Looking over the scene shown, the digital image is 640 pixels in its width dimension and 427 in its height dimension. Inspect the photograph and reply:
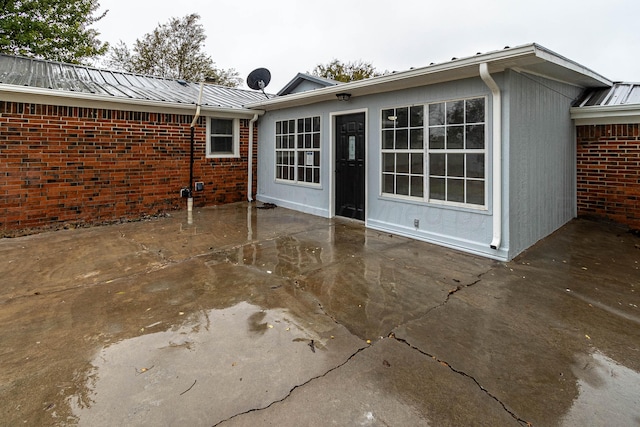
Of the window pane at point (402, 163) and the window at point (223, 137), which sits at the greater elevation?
the window at point (223, 137)

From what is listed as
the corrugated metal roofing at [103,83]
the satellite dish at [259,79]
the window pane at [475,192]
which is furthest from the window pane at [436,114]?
the satellite dish at [259,79]

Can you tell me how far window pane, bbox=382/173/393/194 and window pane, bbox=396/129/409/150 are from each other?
1.74 ft

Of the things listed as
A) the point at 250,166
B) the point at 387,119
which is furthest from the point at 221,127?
the point at 387,119

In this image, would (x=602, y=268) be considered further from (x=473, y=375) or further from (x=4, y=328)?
(x=4, y=328)

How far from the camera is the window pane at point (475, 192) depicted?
16.0 feet

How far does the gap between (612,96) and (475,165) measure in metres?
3.70

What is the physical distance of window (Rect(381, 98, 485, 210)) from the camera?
4910mm

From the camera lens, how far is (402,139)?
231 inches

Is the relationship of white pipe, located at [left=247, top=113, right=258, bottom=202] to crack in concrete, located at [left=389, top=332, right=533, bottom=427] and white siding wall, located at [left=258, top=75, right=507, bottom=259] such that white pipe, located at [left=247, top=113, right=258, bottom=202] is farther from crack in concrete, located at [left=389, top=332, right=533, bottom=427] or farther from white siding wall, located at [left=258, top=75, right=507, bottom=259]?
crack in concrete, located at [left=389, top=332, right=533, bottom=427]

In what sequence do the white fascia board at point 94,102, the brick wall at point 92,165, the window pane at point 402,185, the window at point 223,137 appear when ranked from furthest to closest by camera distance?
1. the window at point 223,137
2. the brick wall at point 92,165
3. the window pane at point 402,185
4. the white fascia board at point 94,102

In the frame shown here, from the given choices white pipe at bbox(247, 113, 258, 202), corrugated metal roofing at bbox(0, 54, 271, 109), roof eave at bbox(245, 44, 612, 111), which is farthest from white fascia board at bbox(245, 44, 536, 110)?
corrugated metal roofing at bbox(0, 54, 271, 109)

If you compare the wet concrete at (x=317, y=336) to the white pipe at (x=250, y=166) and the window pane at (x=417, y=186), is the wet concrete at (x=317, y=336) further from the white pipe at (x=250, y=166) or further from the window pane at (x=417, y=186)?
the white pipe at (x=250, y=166)

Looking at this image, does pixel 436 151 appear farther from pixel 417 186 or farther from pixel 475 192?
pixel 475 192

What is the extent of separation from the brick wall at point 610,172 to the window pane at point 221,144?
7578mm
